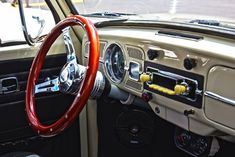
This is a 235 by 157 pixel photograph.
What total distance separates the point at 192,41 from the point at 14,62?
3.32 ft

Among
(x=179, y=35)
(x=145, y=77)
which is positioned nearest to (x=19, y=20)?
(x=145, y=77)

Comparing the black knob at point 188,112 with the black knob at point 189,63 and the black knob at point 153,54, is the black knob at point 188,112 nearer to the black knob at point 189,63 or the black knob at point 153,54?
the black knob at point 189,63

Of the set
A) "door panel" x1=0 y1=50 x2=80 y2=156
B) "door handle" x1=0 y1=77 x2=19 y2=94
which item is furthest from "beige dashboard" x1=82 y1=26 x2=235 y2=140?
"door handle" x1=0 y1=77 x2=19 y2=94

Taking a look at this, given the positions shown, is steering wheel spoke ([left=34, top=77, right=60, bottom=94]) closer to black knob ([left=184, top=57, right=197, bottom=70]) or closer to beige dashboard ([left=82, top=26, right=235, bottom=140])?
beige dashboard ([left=82, top=26, right=235, bottom=140])

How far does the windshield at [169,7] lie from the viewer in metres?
2.11

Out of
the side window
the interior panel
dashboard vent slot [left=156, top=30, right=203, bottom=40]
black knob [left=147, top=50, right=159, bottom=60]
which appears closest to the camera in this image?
the interior panel

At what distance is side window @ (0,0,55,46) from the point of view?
86.8 inches

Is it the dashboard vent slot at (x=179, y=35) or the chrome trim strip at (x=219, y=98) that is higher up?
the dashboard vent slot at (x=179, y=35)

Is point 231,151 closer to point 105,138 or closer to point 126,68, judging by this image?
point 126,68

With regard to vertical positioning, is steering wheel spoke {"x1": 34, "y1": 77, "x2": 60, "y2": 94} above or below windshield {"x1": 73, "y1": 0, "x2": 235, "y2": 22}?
below

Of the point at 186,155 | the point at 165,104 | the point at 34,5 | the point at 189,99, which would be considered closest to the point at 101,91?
the point at 165,104

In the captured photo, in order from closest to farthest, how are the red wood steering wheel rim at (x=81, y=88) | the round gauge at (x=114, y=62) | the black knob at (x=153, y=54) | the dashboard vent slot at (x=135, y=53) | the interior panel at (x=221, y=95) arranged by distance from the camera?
the interior panel at (x=221, y=95) → the red wood steering wheel rim at (x=81, y=88) → the black knob at (x=153, y=54) → the dashboard vent slot at (x=135, y=53) → the round gauge at (x=114, y=62)

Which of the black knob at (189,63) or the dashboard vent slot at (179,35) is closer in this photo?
the black knob at (189,63)

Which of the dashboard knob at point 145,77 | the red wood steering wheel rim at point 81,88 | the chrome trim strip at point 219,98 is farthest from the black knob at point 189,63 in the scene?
the red wood steering wheel rim at point 81,88
